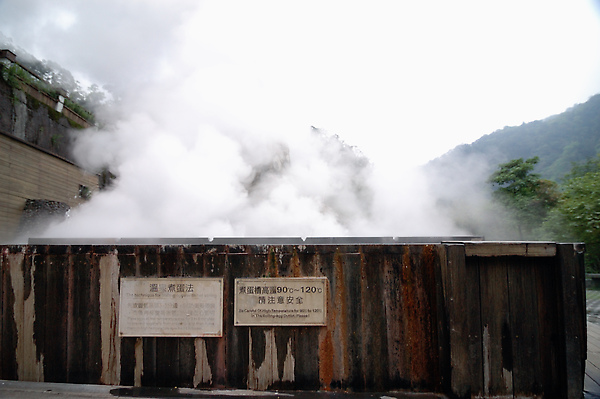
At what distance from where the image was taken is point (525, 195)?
2180 cm

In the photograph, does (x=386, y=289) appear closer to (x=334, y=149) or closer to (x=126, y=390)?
(x=126, y=390)

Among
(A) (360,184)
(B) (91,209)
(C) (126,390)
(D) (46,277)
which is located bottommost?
(C) (126,390)

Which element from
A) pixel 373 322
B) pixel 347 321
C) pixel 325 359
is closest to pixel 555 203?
pixel 373 322

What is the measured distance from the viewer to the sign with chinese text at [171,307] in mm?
2908

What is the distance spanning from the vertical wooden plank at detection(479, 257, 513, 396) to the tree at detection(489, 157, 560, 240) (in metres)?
20.1

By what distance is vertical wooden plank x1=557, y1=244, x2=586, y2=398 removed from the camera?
2.64 metres

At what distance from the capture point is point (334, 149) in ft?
61.5

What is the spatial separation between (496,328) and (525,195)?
22950mm

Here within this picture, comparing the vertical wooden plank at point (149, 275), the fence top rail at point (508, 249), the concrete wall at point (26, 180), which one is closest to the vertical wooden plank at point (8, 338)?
the vertical wooden plank at point (149, 275)

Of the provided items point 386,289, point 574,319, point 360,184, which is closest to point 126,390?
point 386,289

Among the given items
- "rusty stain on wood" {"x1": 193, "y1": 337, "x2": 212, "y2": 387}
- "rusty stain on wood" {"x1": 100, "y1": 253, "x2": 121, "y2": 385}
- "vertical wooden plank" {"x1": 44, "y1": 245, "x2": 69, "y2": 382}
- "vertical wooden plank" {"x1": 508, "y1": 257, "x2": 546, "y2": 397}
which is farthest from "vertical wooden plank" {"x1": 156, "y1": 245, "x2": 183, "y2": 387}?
Answer: "vertical wooden plank" {"x1": 508, "y1": 257, "x2": 546, "y2": 397}

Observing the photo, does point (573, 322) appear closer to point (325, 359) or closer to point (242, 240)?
point (325, 359)

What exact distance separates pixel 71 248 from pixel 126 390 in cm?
132

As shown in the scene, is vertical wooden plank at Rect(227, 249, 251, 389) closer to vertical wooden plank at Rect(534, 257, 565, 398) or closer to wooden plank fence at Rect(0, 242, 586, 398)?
wooden plank fence at Rect(0, 242, 586, 398)
